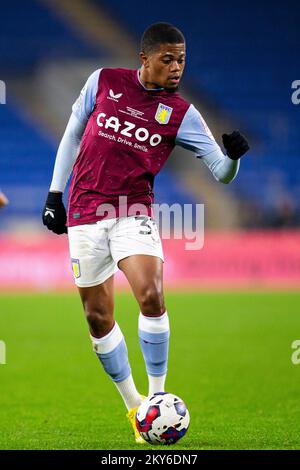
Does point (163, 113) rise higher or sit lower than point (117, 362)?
higher

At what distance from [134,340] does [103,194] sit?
230 inches

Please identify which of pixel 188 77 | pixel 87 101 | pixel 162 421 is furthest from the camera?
pixel 188 77

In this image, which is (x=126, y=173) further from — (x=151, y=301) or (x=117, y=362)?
(x=117, y=362)

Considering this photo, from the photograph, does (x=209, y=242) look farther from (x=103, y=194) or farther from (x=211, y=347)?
(x=103, y=194)

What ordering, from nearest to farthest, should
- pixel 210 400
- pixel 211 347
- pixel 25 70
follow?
pixel 210 400, pixel 211 347, pixel 25 70

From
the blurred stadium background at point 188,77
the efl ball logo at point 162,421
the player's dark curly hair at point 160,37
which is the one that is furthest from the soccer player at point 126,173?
the blurred stadium background at point 188,77

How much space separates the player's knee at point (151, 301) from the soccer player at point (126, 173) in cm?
9

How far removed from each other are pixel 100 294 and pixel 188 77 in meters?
19.9

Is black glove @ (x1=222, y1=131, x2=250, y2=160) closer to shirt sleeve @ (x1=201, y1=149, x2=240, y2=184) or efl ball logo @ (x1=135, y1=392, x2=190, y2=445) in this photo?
shirt sleeve @ (x1=201, y1=149, x2=240, y2=184)

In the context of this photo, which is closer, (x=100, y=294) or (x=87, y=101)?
(x=100, y=294)

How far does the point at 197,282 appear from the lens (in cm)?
1917

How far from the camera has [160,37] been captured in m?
5.27

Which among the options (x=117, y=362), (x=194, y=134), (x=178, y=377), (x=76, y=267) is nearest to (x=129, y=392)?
(x=117, y=362)

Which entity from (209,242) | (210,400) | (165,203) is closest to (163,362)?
(210,400)
